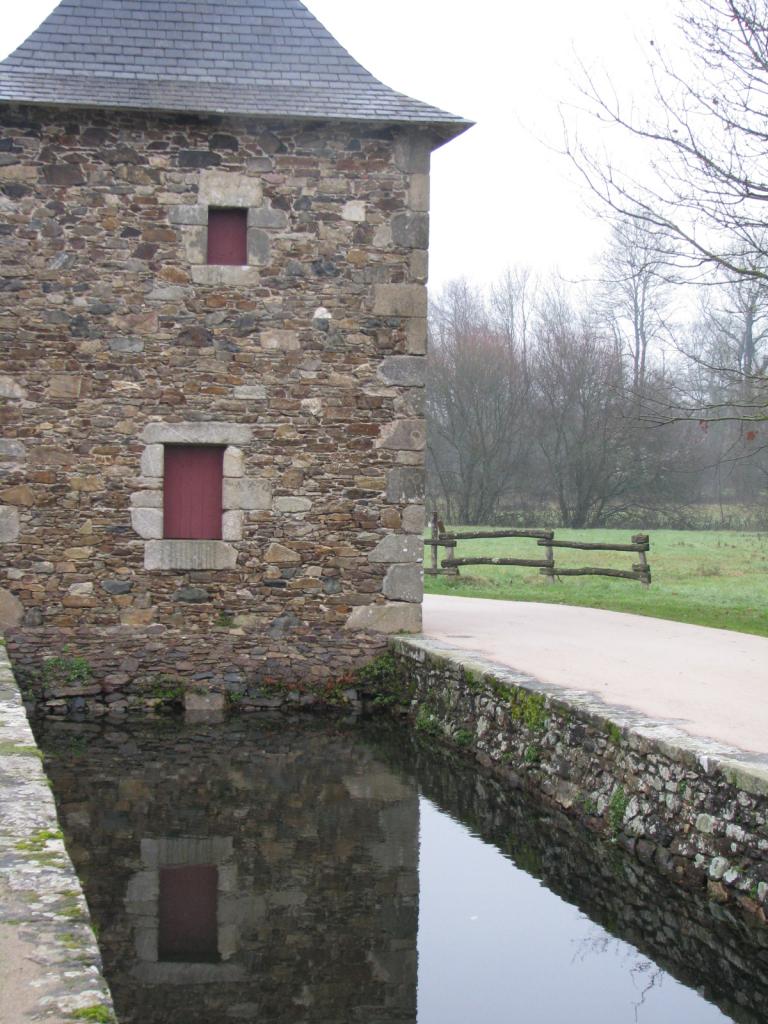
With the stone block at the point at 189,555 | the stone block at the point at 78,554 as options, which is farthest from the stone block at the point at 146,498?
the stone block at the point at 78,554

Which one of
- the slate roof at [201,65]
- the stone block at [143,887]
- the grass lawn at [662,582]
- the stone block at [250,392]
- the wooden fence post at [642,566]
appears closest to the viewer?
the stone block at [143,887]

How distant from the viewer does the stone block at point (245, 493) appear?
33.2ft

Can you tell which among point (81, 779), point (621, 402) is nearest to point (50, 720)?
point (81, 779)

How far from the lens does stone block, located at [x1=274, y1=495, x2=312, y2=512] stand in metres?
10.2

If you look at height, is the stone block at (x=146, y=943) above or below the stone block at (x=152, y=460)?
below

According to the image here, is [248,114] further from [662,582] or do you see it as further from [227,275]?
[662,582]

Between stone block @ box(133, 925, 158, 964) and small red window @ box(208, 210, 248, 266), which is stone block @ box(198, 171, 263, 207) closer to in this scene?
small red window @ box(208, 210, 248, 266)

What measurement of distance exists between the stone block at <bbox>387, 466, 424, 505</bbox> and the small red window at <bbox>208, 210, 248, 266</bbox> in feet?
7.36

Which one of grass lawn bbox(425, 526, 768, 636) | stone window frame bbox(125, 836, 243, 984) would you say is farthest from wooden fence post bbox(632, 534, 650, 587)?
stone window frame bbox(125, 836, 243, 984)

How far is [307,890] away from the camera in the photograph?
5.62 metres

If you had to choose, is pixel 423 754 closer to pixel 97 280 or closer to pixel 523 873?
pixel 523 873

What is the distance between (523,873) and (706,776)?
Result: 3.94 feet

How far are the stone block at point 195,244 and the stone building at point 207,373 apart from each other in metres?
0.02

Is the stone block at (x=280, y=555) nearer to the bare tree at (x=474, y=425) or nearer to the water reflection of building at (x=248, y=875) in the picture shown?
the water reflection of building at (x=248, y=875)
